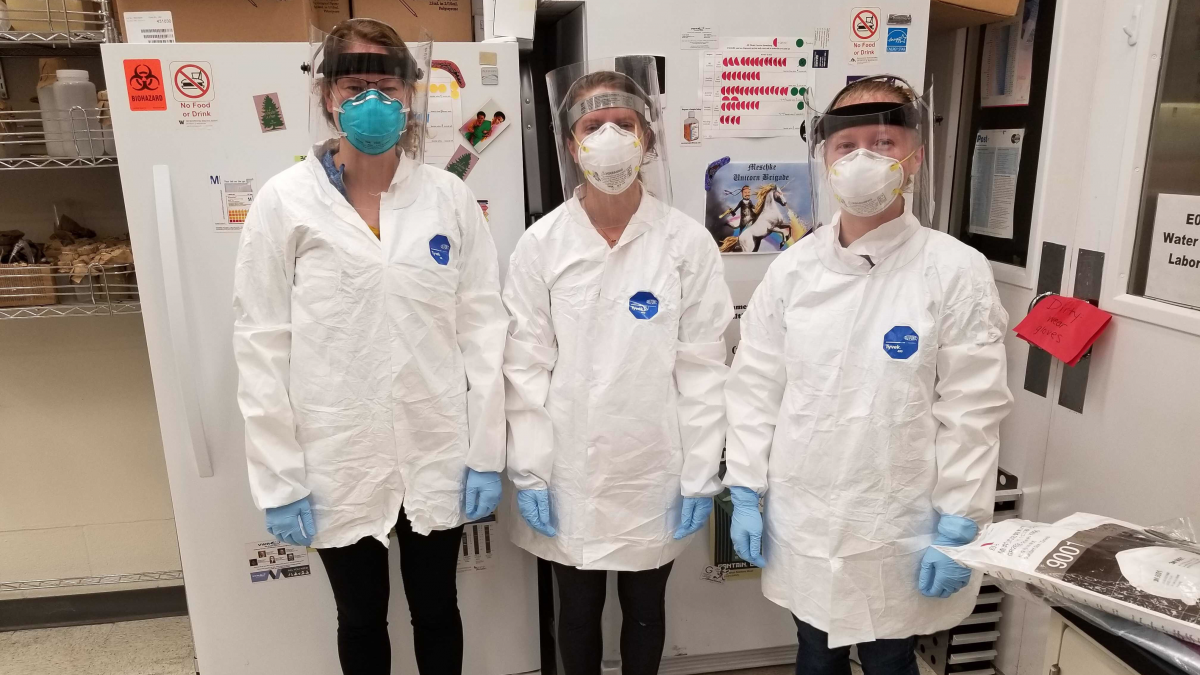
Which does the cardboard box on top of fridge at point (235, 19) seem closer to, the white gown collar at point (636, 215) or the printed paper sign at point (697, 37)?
the white gown collar at point (636, 215)

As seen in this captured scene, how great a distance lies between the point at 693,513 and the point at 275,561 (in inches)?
40.0

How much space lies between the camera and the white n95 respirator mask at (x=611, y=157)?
140cm

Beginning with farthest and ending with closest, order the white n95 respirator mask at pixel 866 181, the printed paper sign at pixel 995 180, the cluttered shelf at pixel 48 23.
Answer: the printed paper sign at pixel 995 180
the cluttered shelf at pixel 48 23
the white n95 respirator mask at pixel 866 181

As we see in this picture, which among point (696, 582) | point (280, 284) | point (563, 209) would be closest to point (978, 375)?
point (563, 209)

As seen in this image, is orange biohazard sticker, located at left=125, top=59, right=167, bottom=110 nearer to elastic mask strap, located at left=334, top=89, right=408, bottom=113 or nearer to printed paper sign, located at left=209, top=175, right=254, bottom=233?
printed paper sign, located at left=209, top=175, right=254, bottom=233

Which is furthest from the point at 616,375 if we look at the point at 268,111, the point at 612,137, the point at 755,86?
the point at 268,111

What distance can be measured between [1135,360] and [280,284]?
177 centimetres

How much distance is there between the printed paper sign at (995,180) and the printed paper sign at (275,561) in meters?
2.00

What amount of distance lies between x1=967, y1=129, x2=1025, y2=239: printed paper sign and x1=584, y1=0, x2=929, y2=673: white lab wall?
0.35 m

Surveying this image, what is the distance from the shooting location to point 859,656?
147 centimetres

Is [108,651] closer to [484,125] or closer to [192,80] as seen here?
[192,80]

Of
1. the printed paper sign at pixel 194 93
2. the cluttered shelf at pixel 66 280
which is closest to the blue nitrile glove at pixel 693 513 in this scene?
the printed paper sign at pixel 194 93

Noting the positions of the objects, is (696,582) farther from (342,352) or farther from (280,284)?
(280,284)

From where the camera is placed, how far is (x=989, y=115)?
6.75 ft
